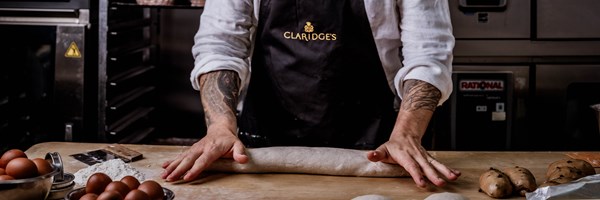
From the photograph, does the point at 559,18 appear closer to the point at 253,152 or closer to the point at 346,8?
the point at 346,8

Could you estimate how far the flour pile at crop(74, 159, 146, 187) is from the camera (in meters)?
Result: 1.78

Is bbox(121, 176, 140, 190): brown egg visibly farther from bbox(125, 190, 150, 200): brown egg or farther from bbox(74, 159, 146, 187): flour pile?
bbox(74, 159, 146, 187): flour pile

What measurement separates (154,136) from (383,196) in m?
2.33

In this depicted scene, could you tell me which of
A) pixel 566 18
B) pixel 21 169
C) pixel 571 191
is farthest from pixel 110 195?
pixel 566 18

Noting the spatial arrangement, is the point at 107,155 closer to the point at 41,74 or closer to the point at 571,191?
the point at 571,191

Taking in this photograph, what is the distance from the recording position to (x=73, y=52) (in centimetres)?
315

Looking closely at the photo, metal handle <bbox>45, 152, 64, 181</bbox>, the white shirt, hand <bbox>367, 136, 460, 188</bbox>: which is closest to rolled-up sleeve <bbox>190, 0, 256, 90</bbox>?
the white shirt

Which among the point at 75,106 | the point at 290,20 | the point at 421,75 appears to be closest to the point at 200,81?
the point at 290,20

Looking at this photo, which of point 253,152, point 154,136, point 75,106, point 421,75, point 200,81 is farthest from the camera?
point 154,136

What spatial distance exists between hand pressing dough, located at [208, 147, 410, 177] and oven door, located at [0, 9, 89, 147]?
148cm

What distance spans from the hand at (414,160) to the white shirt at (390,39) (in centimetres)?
26

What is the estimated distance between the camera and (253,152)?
6.30ft

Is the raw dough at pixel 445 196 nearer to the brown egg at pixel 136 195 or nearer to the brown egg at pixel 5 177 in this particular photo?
the brown egg at pixel 136 195

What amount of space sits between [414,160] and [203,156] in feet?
1.65
